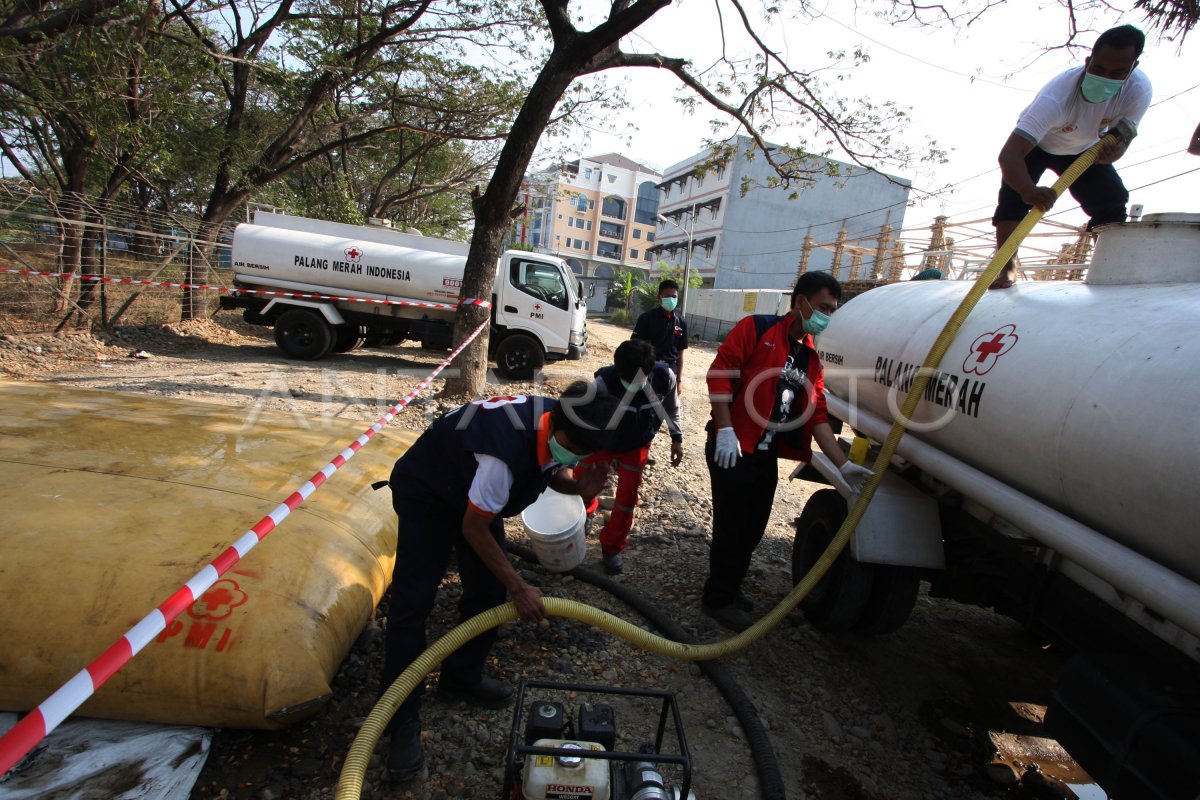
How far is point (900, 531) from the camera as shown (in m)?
2.73

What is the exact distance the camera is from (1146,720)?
165 cm

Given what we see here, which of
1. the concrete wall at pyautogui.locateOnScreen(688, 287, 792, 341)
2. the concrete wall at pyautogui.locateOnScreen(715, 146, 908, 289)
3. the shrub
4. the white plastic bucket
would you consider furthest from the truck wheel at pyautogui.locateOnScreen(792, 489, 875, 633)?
the concrete wall at pyautogui.locateOnScreen(715, 146, 908, 289)

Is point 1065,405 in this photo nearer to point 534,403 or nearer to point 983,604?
point 983,604

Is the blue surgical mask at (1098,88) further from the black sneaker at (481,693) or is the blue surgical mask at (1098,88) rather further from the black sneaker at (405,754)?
the black sneaker at (405,754)

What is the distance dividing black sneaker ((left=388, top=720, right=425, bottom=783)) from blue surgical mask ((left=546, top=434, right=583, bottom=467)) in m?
1.16

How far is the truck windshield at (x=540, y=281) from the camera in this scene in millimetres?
9922

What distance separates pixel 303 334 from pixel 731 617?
918 cm

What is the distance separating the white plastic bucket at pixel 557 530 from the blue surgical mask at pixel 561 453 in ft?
4.57

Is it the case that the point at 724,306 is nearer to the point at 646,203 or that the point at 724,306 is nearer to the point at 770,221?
the point at 770,221

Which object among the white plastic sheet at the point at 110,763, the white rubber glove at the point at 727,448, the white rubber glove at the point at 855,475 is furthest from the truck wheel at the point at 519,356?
the white plastic sheet at the point at 110,763

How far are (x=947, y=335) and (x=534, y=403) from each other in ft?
6.46

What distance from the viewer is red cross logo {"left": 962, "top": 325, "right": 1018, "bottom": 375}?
7.89 feet

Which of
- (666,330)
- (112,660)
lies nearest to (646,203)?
(666,330)

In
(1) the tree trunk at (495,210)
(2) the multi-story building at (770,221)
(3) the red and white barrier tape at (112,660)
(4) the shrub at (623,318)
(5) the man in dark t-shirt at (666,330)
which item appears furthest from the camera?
(2) the multi-story building at (770,221)
